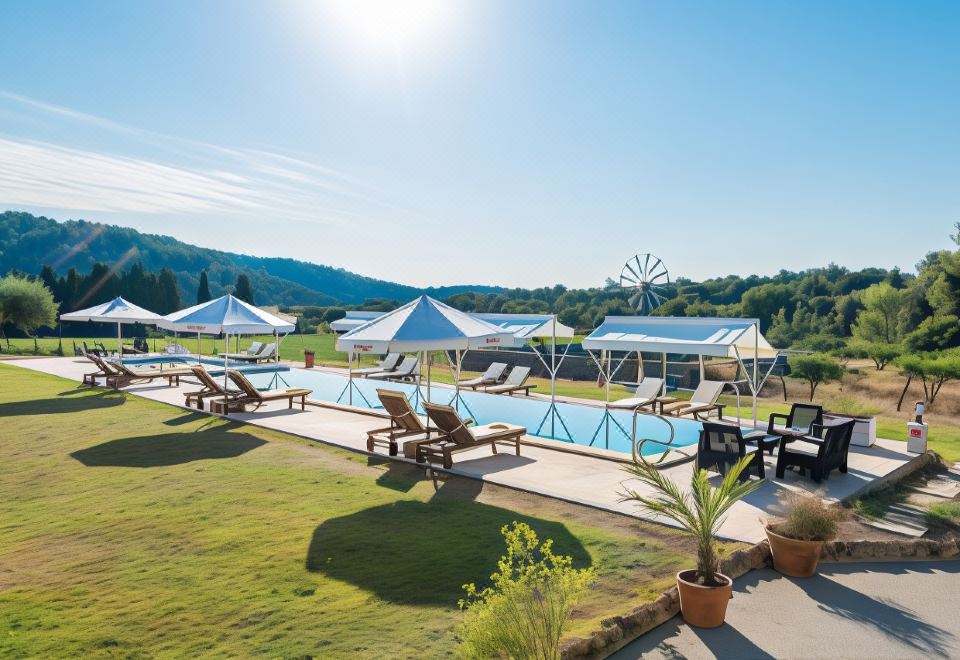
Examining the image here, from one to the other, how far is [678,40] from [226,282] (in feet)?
308

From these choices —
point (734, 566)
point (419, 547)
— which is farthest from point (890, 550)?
point (419, 547)

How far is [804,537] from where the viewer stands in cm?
465

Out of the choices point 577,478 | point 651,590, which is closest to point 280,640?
point 651,590

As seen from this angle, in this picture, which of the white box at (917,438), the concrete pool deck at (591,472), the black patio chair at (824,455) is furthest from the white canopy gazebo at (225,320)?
the white box at (917,438)

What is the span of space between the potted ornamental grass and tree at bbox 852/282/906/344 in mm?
61157

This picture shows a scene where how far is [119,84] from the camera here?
43.8 feet

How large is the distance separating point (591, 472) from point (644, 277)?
53.9 metres

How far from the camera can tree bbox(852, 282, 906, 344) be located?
5656 cm

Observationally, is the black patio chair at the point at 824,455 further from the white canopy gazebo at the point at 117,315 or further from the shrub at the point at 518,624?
the white canopy gazebo at the point at 117,315

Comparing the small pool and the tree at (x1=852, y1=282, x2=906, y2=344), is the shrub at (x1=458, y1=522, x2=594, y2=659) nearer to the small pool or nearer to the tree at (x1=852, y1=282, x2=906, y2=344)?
the small pool

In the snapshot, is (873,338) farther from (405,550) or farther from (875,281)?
(405,550)

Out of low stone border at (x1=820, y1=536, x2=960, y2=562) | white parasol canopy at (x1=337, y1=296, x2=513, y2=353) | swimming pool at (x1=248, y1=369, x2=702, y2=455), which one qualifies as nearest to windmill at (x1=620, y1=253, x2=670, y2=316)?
swimming pool at (x1=248, y1=369, x2=702, y2=455)

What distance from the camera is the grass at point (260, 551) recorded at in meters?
3.61

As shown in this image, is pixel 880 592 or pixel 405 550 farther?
pixel 405 550
